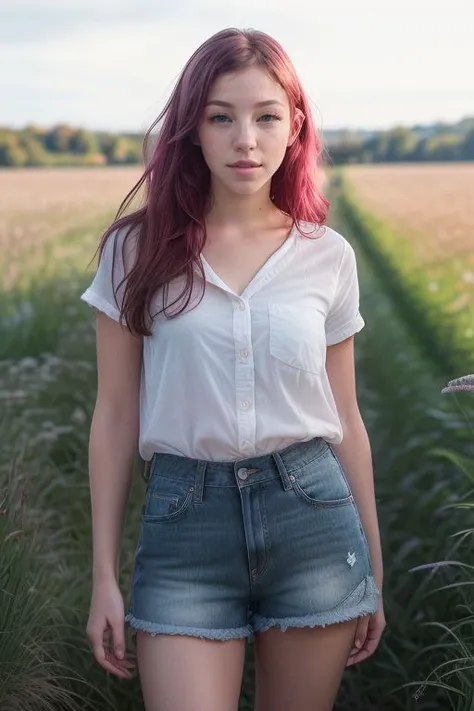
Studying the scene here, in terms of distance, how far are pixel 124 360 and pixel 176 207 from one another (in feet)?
1.07

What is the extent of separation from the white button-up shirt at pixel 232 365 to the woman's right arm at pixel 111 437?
4 cm

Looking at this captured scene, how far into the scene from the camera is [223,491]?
229 centimetres

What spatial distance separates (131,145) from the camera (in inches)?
1262

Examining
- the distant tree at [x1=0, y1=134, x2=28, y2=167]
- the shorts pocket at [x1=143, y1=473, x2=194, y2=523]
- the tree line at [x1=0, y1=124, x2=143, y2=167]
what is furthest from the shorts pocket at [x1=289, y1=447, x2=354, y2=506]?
the distant tree at [x1=0, y1=134, x2=28, y2=167]

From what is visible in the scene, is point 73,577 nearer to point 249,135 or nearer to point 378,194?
point 249,135

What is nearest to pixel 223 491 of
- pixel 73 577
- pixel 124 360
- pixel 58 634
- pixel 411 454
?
pixel 124 360

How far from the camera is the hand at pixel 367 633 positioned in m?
2.54

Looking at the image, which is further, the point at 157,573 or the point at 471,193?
the point at 471,193

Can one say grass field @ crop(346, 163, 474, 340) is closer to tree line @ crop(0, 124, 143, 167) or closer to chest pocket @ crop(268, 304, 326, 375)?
chest pocket @ crop(268, 304, 326, 375)

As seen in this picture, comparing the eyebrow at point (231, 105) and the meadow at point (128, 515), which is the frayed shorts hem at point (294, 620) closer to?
the meadow at point (128, 515)

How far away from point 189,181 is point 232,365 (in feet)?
1.35

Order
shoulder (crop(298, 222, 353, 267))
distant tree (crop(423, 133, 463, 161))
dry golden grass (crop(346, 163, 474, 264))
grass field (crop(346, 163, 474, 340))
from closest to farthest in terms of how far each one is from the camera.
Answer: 1. shoulder (crop(298, 222, 353, 267))
2. grass field (crop(346, 163, 474, 340))
3. dry golden grass (crop(346, 163, 474, 264))
4. distant tree (crop(423, 133, 463, 161))

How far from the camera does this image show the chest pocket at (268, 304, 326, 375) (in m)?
2.35

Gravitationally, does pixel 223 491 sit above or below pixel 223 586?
above
